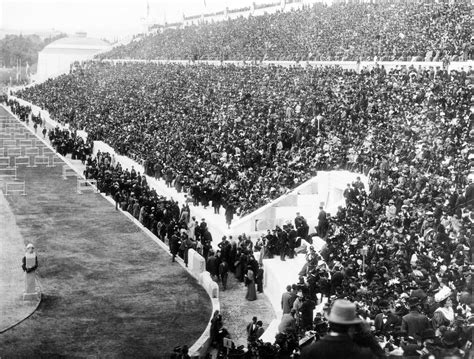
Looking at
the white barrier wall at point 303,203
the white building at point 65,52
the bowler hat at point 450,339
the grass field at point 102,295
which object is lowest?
the grass field at point 102,295

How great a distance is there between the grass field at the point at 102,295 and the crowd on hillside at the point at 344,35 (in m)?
17.1

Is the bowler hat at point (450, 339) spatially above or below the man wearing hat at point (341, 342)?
below

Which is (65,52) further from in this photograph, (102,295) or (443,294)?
(443,294)

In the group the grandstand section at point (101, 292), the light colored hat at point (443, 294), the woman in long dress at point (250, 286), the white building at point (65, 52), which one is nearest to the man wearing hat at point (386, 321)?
the light colored hat at point (443, 294)

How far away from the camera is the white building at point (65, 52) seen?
100938 millimetres

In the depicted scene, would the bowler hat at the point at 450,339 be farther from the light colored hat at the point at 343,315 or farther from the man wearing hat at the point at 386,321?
the light colored hat at the point at 343,315

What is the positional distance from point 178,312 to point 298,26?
37.7 meters

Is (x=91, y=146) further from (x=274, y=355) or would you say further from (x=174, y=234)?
(x=274, y=355)

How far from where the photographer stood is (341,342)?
5277 millimetres

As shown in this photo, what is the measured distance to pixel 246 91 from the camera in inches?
1496

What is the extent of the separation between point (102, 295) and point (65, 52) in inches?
3552

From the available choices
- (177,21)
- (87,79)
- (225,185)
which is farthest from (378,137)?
(177,21)

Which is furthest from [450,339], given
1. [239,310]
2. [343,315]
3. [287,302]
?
[239,310]

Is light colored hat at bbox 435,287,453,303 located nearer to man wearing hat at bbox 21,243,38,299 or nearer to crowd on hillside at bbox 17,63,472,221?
crowd on hillside at bbox 17,63,472,221
